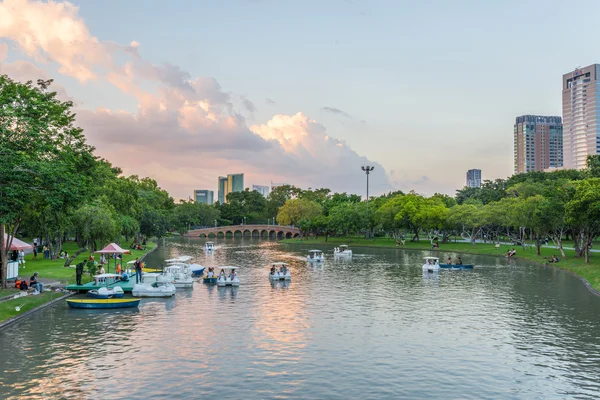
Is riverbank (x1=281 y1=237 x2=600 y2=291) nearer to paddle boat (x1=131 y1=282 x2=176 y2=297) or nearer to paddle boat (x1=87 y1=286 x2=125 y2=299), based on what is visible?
paddle boat (x1=131 y1=282 x2=176 y2=297)

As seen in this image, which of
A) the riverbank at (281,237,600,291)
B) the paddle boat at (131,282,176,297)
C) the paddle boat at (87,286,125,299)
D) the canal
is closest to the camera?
the canal

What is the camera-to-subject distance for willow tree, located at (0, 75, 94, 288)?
115ft

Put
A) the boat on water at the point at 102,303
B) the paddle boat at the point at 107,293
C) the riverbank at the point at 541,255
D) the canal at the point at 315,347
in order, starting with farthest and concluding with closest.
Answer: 1. the riverbank at the point at 541,255
2. the paddle boat at the point at 107,293
3. the boat on water at the point at 102,303
4. the canal at the point at 315,347

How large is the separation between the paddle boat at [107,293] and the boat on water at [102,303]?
2548 millimetres

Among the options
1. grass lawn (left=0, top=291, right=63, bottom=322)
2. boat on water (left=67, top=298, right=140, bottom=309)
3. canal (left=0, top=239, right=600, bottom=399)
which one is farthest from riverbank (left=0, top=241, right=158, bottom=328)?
boat on water (left=67, top=298, right=140, bottom=309)

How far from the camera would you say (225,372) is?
2300cm

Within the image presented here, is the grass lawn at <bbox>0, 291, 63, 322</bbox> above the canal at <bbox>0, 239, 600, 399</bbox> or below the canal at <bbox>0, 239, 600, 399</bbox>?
above

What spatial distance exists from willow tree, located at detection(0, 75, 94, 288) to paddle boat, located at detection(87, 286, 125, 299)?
6.66 m

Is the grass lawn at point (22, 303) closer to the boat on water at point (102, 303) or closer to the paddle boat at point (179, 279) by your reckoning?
the boat on water at point (102, 303)

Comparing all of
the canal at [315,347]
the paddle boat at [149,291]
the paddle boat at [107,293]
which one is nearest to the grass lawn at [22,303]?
the canal at [315,347]

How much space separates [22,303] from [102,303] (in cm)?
526

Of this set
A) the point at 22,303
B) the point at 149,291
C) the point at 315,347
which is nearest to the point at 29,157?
the point at 22,303

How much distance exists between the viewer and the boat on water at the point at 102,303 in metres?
37.3

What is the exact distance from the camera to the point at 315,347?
27328 mm
